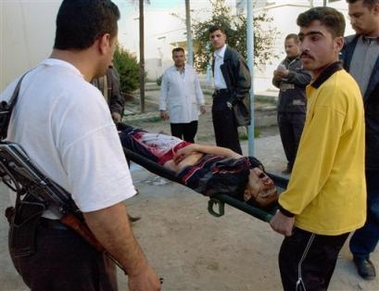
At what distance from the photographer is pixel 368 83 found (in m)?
2.43

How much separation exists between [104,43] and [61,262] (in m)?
0.71

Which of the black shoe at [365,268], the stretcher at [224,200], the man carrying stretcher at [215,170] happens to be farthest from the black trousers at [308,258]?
the black shoe at [365,268]

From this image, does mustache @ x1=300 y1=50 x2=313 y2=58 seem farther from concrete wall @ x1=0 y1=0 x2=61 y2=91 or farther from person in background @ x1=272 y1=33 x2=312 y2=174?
concrete wall @ x1=0 y1=0 x2=61 y2=91

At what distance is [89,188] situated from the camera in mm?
1138

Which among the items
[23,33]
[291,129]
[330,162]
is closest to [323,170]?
[330,162]

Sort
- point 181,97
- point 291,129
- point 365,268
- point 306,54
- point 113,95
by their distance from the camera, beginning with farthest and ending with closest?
point 181,97, point 291,129, point 113,95, point 365,268, point 306,54

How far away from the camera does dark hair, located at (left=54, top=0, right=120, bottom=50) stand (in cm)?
121

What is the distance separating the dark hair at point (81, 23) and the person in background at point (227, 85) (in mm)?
3339

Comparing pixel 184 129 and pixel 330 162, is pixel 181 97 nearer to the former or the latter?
pixel 184 129

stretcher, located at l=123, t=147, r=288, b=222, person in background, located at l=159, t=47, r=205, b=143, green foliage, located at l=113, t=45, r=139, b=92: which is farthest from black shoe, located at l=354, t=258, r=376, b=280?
green foliage, located at l=113, t=45, r=139, b=92

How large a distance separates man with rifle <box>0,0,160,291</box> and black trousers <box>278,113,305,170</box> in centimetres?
330

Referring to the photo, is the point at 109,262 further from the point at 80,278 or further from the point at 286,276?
the point at 286,276

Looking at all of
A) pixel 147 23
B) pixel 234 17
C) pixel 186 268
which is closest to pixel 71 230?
pixel 186 268

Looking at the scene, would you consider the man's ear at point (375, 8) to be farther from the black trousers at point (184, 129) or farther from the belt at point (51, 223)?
the black trousers at point (184, 129)
